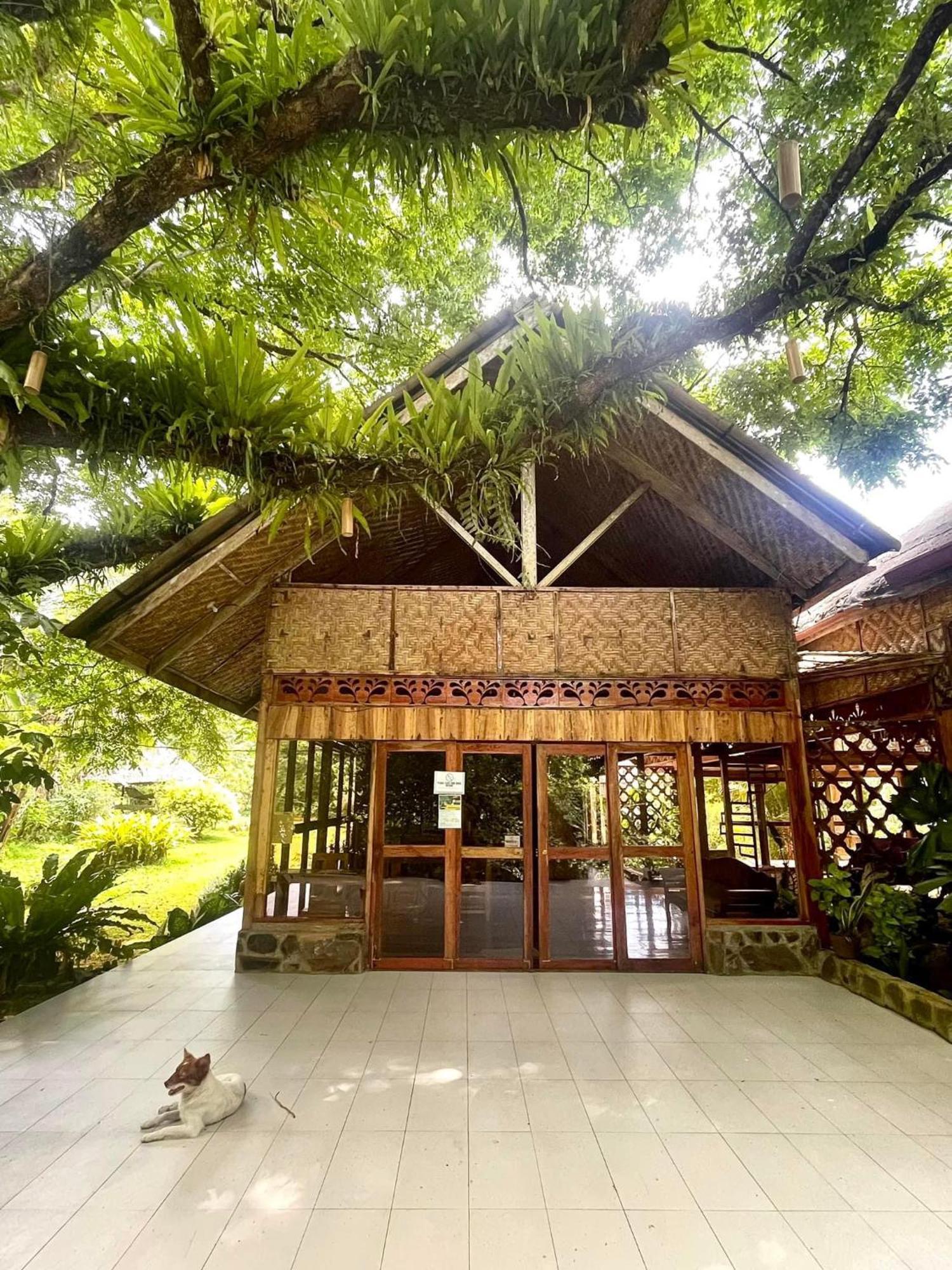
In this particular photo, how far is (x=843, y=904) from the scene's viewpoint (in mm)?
4672

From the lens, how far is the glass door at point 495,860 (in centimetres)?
484

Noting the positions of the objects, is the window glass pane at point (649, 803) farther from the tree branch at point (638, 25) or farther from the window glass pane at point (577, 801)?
the tree branch at point (638, 25)

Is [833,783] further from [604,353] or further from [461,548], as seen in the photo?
[604,353]

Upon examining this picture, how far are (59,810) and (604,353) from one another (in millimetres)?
16372

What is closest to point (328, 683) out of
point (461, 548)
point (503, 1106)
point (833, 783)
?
point (461, 548)

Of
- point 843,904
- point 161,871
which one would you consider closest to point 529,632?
point 843,904

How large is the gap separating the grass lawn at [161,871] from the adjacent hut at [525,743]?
15.4 ft

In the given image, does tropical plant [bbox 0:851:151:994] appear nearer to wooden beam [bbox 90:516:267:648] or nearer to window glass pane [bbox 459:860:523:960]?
wooden beam [bbox 90:516:267:648]

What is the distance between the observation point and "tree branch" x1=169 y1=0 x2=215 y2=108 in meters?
0.92

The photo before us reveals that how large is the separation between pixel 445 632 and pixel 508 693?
28.9 inches

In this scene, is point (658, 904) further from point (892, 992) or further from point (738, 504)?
point (738, 504)

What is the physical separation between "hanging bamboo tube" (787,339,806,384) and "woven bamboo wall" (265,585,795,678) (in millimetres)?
3515

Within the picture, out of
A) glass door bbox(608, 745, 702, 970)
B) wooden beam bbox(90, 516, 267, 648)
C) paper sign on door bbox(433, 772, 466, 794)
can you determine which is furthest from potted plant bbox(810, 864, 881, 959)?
wooden beam bbox(90, 516, 267, 648)

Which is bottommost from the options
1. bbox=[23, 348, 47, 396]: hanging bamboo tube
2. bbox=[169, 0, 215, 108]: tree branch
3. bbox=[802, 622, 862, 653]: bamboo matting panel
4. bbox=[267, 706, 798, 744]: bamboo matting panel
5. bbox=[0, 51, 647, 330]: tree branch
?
bbox=[267, 706, 798, 744]: bamboo matting panel
